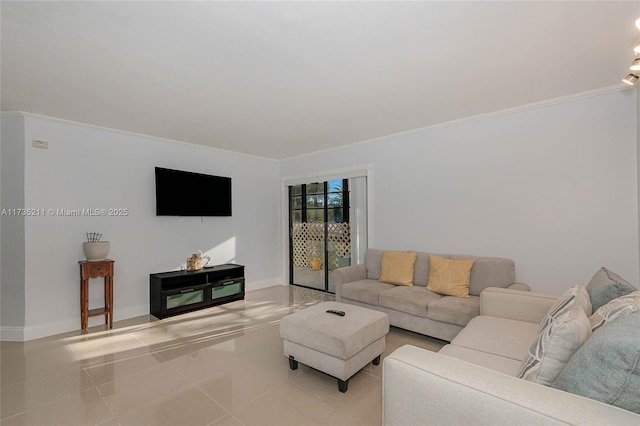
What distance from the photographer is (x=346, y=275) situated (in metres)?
3.82

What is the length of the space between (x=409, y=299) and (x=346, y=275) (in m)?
0.96

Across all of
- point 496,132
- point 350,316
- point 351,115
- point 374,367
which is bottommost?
point 374,367

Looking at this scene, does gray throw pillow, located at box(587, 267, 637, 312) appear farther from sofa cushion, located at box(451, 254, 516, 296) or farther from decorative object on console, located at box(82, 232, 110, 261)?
decorative object on console, located at box(82, 232, 110, 261)

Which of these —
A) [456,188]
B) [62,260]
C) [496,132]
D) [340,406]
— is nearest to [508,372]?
[340,406]

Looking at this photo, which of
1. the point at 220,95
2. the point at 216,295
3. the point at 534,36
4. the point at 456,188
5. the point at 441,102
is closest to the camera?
the point at 534,36

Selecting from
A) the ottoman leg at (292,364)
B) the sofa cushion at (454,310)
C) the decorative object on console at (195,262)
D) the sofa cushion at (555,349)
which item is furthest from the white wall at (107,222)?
the sofa cushion at (555,349)

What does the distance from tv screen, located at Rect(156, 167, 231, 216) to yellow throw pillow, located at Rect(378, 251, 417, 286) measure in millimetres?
2770

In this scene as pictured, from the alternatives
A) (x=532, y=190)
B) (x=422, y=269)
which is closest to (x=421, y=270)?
(x=422, y=269)

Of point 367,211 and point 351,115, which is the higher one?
point 351,115

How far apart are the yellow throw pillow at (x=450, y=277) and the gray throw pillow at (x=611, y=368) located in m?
2.12

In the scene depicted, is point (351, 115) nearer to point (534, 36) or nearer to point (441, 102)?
point (441, 102)

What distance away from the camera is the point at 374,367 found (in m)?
2.56

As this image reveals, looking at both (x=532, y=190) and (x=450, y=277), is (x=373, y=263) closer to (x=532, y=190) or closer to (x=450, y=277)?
(x=450, y=277)

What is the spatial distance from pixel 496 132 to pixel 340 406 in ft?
10.7
